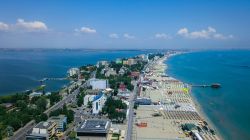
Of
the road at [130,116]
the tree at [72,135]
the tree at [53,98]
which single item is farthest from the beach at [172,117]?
the tree at [53,98]

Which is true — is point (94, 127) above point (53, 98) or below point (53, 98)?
above

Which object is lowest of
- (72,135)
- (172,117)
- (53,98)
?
(172,117)

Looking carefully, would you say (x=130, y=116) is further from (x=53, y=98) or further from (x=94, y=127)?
(x=53, y=98)

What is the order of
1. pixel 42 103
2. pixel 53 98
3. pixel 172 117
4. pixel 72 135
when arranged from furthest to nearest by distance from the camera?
pixel 53 98, pixel 42 103, pixel 172 117, pixel 72 135

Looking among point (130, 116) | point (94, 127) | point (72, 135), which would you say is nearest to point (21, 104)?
point (72, 135)

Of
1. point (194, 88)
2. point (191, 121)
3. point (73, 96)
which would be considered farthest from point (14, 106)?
point (194, 88)

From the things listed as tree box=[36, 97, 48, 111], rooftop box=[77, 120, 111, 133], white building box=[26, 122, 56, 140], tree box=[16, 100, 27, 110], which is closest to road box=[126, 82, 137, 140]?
rooftop box=[77, 120, 111, 133]

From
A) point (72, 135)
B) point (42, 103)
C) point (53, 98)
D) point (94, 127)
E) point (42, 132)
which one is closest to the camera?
point (42, 132)

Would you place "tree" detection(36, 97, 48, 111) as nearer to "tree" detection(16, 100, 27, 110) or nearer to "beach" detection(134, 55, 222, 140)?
"tree" detection(16, 100, 27, 110)

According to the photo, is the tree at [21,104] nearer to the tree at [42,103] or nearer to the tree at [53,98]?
the tree at [42,103]
